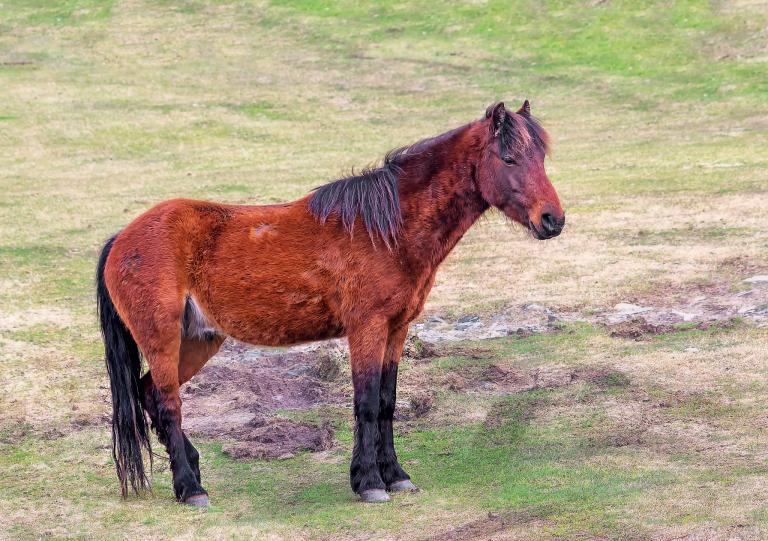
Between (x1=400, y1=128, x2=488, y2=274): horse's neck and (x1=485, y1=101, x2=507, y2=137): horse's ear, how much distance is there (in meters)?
0.24

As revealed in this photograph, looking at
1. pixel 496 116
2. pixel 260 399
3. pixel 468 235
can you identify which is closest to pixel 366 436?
pixel 496 116

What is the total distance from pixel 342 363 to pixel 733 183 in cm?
912

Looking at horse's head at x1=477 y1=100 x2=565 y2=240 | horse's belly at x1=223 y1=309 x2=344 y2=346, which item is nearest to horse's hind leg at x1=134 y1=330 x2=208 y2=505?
horse's belly at x1=223 y1=309 x2=344 y2=346

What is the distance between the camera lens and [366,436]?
7.76 metres

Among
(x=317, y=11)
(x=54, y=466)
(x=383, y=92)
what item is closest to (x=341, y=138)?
(x=383, y=92)

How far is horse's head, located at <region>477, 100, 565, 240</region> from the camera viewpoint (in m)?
7.62

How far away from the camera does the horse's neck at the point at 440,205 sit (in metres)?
7.87

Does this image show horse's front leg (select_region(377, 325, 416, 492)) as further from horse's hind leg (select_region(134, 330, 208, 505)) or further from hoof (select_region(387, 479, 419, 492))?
horse's hind leg (select_region(134, 330, 208, 505))

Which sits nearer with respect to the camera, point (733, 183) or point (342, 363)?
point (342, 363)

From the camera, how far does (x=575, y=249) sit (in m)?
14.6

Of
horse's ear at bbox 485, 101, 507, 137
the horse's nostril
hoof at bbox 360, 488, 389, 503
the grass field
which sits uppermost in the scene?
horse's ear at bbox 485, 101, 507, 137

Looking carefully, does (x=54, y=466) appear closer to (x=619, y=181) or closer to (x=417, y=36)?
A: (x=619, y=181)

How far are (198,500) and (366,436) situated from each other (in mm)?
1157

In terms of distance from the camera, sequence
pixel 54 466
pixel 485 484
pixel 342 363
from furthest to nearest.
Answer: pixel 342 363
pixel 54 466
pixel 485 484
